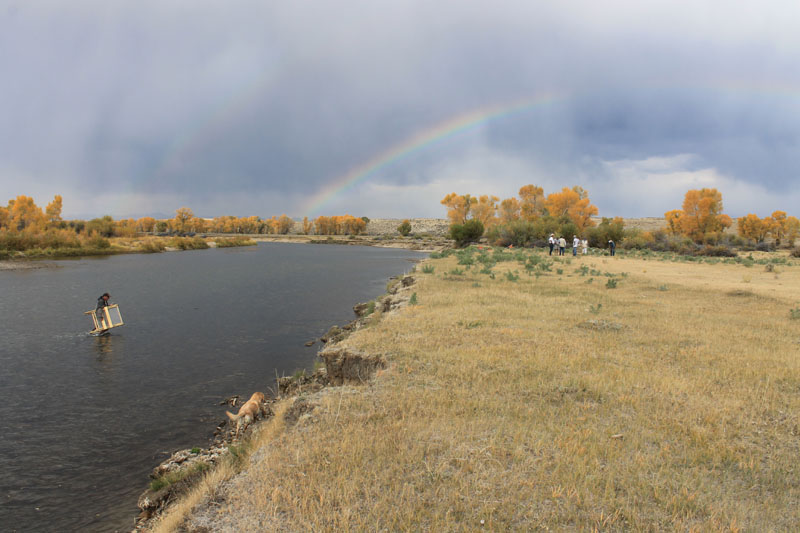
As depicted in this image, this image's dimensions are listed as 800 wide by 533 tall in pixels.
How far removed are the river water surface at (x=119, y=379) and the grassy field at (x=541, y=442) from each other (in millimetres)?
3602

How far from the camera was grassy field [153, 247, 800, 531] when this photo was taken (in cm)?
383

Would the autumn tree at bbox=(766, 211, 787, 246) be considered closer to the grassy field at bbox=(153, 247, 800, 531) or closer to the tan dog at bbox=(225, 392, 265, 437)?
the grassy field at bbox=(153, 247, 800, 531)

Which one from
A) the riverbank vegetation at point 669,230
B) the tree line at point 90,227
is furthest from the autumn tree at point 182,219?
the riverbank vegetation at point 669,230

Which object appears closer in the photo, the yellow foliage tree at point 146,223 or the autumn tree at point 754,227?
the autumn tree at point 754,227

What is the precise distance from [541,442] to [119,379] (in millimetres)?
12683

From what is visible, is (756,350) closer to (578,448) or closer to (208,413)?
(578,448)

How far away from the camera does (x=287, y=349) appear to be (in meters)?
15.7

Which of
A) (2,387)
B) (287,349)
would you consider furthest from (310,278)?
(2,387)

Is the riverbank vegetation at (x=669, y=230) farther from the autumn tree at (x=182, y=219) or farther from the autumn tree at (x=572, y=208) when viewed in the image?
the autumn tree at (x=182, y=219)

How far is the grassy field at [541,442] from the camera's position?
3832 millimetres

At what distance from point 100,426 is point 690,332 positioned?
14.0 m

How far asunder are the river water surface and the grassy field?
142 inches

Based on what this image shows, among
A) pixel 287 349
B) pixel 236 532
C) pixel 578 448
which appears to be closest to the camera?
pixel 236 532

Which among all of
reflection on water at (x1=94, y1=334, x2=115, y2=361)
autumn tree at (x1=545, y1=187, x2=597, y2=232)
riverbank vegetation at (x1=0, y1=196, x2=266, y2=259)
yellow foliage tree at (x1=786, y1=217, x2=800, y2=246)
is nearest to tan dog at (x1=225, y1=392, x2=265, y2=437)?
reflection on water at (x1=94, y1=334, x2=115, y2=361)
